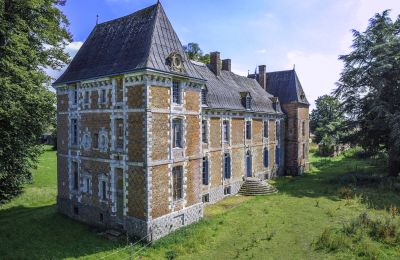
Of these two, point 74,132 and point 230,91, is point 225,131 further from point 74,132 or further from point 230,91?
point 74,132

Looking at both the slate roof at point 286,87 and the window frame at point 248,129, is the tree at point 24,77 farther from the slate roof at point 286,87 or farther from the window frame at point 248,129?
the slate roof at point 286,87

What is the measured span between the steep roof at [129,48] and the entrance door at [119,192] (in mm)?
6184

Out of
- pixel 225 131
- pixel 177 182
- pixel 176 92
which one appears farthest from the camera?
pixel 225 131

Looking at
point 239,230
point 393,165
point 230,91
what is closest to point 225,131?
point 230,91

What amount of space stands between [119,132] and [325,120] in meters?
54.7

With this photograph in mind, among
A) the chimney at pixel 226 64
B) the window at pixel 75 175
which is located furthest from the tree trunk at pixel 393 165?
the window at pixel 75 175

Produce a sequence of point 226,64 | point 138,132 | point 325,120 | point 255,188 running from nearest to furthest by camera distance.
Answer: point 138,132, point 255,188, point 226,64, point 325,120

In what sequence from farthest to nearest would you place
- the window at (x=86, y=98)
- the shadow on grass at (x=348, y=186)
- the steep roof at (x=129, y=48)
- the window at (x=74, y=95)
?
the shadow on grass at (x=348, y=186)
the window at (x=74, y=95)
the window at (x=86, y=98)
the steep roof at (x=129, y=48)

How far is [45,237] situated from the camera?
17.9 metres

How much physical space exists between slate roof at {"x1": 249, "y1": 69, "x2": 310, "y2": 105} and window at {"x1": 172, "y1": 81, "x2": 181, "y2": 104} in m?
22.4

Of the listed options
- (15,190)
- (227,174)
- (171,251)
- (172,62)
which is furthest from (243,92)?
(15,190)

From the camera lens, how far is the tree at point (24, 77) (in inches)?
773

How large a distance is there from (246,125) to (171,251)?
17.4 m

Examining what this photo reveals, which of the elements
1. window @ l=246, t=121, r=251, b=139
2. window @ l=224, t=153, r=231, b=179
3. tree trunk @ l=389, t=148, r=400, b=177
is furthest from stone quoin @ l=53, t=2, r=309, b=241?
tree trunk @ l=389, t=148, r=400, b=177
